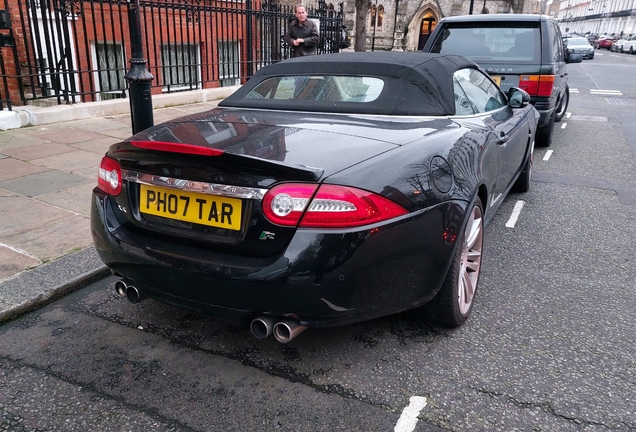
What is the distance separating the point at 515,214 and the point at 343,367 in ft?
10.7

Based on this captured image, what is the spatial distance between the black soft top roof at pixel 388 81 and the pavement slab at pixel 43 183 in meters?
2.51

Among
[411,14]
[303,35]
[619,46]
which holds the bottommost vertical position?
[619,46]

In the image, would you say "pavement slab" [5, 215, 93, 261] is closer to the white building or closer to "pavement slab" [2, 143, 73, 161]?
"pavement slab" [2, 143, 73, 161]

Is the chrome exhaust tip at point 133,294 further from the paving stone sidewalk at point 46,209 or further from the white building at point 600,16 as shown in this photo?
the white building at point 600,16

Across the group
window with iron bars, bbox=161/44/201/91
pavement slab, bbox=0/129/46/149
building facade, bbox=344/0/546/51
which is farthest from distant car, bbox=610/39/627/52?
pavement slab, bbox=0/129/46/149

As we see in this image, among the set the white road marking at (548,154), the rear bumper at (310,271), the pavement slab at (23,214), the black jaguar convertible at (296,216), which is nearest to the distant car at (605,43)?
the white road marking at (548,154)

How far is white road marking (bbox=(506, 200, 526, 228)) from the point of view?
5043 mm

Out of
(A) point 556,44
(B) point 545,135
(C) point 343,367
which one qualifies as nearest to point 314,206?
(C) point 343,367

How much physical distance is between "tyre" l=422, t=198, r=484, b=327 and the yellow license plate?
4.00ft

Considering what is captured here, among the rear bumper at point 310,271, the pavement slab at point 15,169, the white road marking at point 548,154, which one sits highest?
the rear bumper at point 310,271

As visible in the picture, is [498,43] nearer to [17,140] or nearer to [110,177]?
[110,177]

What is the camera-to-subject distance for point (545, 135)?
8438 millimetres

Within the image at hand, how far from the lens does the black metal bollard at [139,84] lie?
4914mm

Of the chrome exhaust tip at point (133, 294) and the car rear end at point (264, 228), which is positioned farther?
the chrome exhaust tip at point (133, 294)
